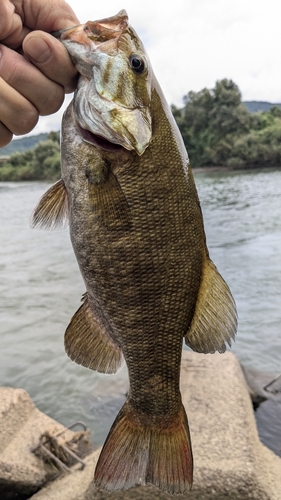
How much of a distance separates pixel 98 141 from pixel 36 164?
65.5 metres

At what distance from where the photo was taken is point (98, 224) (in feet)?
6.27

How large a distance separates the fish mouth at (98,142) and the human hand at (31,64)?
221 mm

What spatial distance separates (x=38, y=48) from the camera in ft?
5.93

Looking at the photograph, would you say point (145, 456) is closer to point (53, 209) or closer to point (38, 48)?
point (53, 209)

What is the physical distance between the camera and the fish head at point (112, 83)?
188 cm

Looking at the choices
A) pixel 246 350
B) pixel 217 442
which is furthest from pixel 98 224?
pixel 246 350

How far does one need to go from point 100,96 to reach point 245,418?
403cm

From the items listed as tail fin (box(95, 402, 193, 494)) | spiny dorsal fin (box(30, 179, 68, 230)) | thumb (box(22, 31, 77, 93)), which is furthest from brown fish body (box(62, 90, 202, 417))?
tail fin (box(95, 402, 193, 494))

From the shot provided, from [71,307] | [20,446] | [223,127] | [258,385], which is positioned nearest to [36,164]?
[223,127]

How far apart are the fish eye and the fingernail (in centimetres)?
35

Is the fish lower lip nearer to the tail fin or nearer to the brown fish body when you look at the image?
the brown fish body

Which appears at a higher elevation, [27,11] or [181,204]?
[27,11]

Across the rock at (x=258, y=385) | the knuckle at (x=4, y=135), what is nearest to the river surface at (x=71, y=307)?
the rock at (x=258, y=385)

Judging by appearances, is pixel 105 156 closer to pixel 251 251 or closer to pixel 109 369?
pixel 109 369
